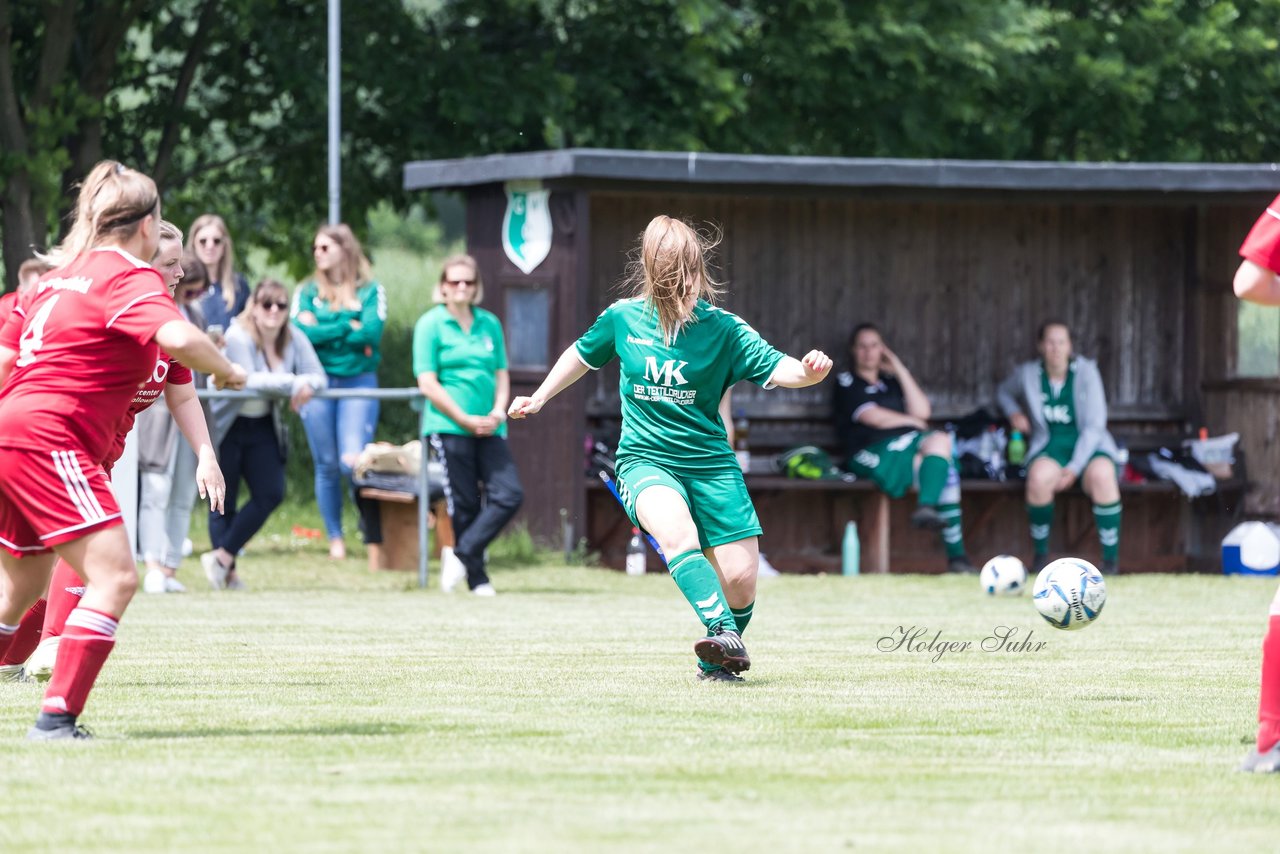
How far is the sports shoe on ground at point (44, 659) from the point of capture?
7375 millimetres

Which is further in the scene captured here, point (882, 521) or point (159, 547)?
point (882, 521)

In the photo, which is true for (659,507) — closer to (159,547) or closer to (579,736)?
(579,736)

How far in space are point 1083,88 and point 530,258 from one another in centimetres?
1003

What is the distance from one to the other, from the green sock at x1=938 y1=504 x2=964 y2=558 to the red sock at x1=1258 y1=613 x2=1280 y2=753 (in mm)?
9716

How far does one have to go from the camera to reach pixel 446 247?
49062 millimetres

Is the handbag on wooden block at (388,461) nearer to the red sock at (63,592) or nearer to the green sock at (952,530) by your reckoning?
the green sock at (952,530)

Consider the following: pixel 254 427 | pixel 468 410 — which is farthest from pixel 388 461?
pixel 468 410

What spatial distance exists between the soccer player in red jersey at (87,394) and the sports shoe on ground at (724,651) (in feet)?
6.94

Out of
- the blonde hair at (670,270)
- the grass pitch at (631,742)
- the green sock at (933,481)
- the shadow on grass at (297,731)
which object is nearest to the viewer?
the grass pitch at (631,742)

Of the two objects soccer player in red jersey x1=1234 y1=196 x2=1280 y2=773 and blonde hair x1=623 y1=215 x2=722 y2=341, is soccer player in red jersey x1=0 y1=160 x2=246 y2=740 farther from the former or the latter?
soccer player in red jersey x1=1234 y1=196 x2=1280 y2=773

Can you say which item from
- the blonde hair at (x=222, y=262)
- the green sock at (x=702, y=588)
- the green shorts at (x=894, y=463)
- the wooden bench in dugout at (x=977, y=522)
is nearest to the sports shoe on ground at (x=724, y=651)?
the green sock at (x=702, y=588)

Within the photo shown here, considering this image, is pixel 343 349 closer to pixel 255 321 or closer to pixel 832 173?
pixel 255 321

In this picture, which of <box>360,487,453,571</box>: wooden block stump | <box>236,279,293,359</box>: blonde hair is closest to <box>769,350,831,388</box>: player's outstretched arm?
<box>236,279,293,359</box>: blonde hair

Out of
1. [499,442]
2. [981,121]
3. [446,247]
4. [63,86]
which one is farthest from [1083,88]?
[446,247]
